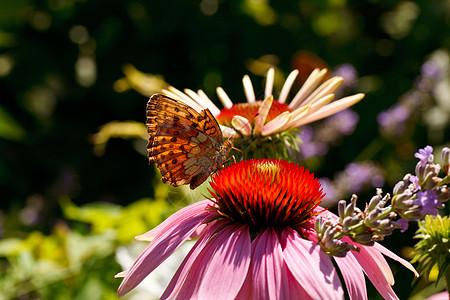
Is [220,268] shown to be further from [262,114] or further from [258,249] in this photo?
[262,114]

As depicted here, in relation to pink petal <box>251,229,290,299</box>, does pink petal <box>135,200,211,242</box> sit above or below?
above

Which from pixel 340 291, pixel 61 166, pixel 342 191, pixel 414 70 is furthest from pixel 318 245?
pixel 61 166

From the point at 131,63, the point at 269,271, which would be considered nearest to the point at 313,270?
the point at 269,271

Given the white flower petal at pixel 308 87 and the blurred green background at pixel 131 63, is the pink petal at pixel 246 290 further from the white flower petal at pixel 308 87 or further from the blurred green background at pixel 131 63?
the blurred green background at pixel 131 63

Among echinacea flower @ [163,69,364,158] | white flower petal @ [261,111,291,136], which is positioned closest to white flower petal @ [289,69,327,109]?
echinacea flower @ [163,69,364,158]

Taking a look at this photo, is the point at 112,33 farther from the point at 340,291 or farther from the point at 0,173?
the point at 340,291

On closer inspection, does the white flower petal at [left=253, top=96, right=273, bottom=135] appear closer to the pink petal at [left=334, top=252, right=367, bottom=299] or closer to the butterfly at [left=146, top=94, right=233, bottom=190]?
the butterfly at [left=146, top=94, right=233, bottom=190]

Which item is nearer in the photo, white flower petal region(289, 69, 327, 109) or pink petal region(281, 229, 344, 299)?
pink petal region(281, 229, 344, 299)
